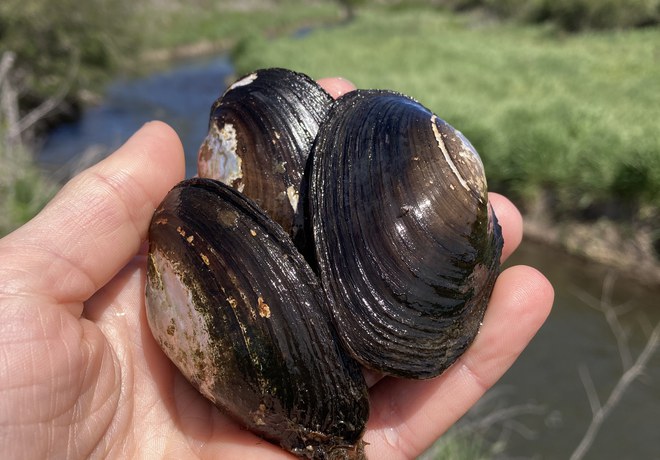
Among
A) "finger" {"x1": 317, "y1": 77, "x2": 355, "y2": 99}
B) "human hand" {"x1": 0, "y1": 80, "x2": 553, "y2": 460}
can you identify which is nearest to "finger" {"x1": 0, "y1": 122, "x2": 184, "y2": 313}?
"human hand" {"x1": 0, "y1": 80, "x2": 553, "y2": 460}

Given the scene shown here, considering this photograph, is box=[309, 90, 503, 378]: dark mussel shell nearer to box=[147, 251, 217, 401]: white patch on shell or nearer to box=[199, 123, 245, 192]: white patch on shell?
box=[199, 123, 245, 192]: white patch on shell

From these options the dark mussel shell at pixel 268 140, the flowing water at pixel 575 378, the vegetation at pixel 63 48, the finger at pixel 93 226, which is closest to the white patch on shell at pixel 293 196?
the dark mussel shell at pixel 268 140

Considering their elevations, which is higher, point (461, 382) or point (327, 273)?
point (327, 273)

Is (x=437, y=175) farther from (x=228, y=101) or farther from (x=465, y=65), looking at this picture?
(x=465, y=65)

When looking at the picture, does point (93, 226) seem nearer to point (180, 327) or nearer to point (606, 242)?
point (180, 327)

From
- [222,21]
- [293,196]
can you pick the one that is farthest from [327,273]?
[222,21]

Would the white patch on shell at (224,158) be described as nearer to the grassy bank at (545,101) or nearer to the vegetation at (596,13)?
the grassy bank at (545,101)
